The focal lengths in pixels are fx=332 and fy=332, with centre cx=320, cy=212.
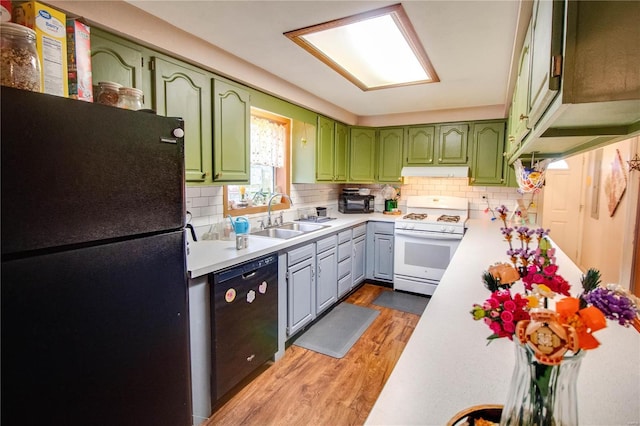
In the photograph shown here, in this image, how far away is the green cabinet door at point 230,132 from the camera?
2314 millimetres

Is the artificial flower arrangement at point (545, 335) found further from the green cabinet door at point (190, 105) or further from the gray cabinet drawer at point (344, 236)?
the gray cabinet drawer at point (344, 236)

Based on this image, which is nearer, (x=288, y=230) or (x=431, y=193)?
(x=288, y=230)

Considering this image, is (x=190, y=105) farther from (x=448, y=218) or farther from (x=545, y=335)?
(x=448, y=218)

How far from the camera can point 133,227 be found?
1260 mm

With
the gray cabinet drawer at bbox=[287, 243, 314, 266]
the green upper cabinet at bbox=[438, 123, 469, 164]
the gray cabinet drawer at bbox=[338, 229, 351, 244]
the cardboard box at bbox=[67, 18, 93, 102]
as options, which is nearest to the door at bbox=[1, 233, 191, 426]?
the cardboard box at bbox=[67, 18, 93, 102]

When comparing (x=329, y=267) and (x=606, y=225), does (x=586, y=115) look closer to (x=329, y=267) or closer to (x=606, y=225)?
(x=329, y=267)

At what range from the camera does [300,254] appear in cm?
275

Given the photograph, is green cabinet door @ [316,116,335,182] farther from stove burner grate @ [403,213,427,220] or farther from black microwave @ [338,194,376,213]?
stove burner grate @ [403,213,427,220]

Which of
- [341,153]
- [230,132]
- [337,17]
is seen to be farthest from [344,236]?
[337,17]

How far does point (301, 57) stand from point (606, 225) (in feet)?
12.2

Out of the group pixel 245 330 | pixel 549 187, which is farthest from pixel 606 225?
pixel 245 330

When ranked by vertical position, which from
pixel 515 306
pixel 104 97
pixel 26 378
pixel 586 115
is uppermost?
pixel 104 97

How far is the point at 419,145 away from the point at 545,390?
3.97 meters

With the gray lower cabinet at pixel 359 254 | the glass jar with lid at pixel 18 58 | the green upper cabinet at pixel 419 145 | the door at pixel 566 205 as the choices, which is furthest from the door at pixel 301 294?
the door at pixel 566 205
